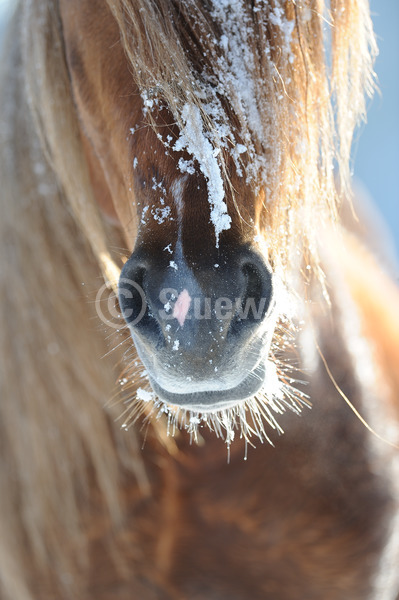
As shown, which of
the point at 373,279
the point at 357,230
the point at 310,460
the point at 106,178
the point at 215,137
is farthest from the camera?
the point at 357,230

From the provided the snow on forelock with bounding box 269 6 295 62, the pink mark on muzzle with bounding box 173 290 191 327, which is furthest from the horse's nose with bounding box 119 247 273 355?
the snow on forelock with bounding box 269 6 295 62

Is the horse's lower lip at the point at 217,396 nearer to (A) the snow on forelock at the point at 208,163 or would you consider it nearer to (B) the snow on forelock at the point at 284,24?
(A) the snow on forelock at the point at 208,163

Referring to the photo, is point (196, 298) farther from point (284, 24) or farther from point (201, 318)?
point (284, 24)

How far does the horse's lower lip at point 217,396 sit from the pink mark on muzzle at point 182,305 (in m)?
0.10

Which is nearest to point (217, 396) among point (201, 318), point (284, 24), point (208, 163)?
point (201, 318)

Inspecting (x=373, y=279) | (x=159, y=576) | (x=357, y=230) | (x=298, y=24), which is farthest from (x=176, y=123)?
(x=357, y=230)

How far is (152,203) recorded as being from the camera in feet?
1.65

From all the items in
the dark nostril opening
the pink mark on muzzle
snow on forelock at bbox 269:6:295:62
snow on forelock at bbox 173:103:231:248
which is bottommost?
the dark nostril opening

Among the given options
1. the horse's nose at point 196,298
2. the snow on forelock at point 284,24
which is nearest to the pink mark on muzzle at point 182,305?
the horse's nose at point 196,298

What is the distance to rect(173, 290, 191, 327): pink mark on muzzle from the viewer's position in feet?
1.46

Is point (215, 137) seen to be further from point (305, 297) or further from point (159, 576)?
point (159, 576)

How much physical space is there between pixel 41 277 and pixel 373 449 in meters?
0.58

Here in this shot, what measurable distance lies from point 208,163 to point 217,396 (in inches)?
8.6

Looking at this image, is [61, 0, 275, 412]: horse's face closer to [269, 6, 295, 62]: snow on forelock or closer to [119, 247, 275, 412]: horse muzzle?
[119, 247, 275, 412]: horse muzzle
